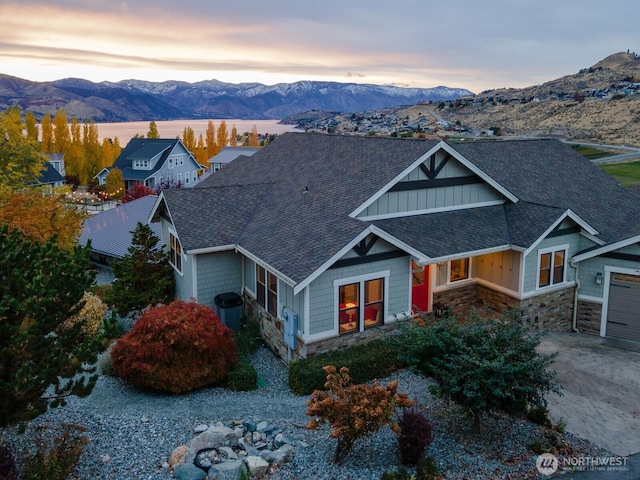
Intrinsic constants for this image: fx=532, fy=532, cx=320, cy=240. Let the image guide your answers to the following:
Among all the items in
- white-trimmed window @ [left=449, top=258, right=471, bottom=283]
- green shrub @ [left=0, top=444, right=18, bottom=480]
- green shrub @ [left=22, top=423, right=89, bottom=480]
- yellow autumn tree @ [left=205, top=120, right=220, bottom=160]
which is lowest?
green shrub @ [left=22, top=423, right=89, bottom=480]

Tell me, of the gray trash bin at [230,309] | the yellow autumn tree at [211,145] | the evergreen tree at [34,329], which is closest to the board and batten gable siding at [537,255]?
the gray trash bin at [230,309]

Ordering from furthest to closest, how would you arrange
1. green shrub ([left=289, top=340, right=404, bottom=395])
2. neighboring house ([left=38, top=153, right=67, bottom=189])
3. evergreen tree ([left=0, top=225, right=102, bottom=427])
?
neighboring house ([left=38, top=153, right=67, bottom=189])
green shrub ([left=289, top=340, right=404, bottom=395])
evergreen tree ([left=0, top=225, right=102, bottom=427])

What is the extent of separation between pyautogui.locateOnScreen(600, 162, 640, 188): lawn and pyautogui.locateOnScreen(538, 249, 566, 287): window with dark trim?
24861 mm

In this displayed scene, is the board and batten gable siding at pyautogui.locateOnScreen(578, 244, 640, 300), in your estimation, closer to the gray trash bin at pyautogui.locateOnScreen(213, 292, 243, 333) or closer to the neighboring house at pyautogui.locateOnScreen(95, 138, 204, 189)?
the gray trash bin at pyautogui.locateOnScreen(213, 292, 243, 333)

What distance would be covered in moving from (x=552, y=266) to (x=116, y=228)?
77.3 feet

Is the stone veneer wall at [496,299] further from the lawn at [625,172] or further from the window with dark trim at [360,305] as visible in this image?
the lawn at [625,172]

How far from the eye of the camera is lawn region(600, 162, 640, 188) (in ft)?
136

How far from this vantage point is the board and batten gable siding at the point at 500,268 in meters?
19.0

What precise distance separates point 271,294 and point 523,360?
8931 millimetres

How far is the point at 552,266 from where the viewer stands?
19375mm

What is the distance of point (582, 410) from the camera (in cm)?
1368

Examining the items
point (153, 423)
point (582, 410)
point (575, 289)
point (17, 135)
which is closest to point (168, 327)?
point (153, 423)

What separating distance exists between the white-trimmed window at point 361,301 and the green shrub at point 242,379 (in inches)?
114

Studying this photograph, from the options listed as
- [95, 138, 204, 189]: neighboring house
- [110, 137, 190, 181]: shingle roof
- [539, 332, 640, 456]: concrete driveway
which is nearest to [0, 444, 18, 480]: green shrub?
[539, 332, 640, 456]: concrete driveway
